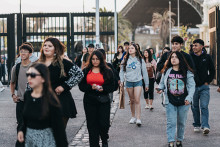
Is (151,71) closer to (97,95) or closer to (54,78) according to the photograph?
(97,95)

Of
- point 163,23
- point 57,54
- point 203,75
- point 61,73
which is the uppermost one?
point 163,23

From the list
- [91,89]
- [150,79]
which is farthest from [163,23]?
[91,89]

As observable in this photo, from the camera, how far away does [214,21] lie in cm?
1858

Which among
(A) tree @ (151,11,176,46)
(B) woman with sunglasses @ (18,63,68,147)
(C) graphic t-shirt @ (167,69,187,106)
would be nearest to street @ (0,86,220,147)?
(C) graphic t-shirt @ (167,69,187,106)

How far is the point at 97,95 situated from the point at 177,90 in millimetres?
1287

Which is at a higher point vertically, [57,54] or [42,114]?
[57,54]

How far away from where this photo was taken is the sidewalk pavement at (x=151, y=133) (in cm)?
740

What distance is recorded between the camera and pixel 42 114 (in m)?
4.05

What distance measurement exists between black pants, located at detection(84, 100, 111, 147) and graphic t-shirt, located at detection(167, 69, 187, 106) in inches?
41.9

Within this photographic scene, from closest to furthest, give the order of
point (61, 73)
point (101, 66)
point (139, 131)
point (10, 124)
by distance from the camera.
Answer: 1. point (61, 73)
2. point (101, 66)
3. point (139, 131)
4. point (10, 124)

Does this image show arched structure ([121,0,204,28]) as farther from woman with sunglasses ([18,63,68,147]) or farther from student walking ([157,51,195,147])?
woman with sunglasses ([18,63,68,147])

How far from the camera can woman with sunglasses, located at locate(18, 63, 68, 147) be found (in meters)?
4.05

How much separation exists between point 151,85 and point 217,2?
1128 cm

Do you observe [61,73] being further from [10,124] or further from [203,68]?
[10,124]
